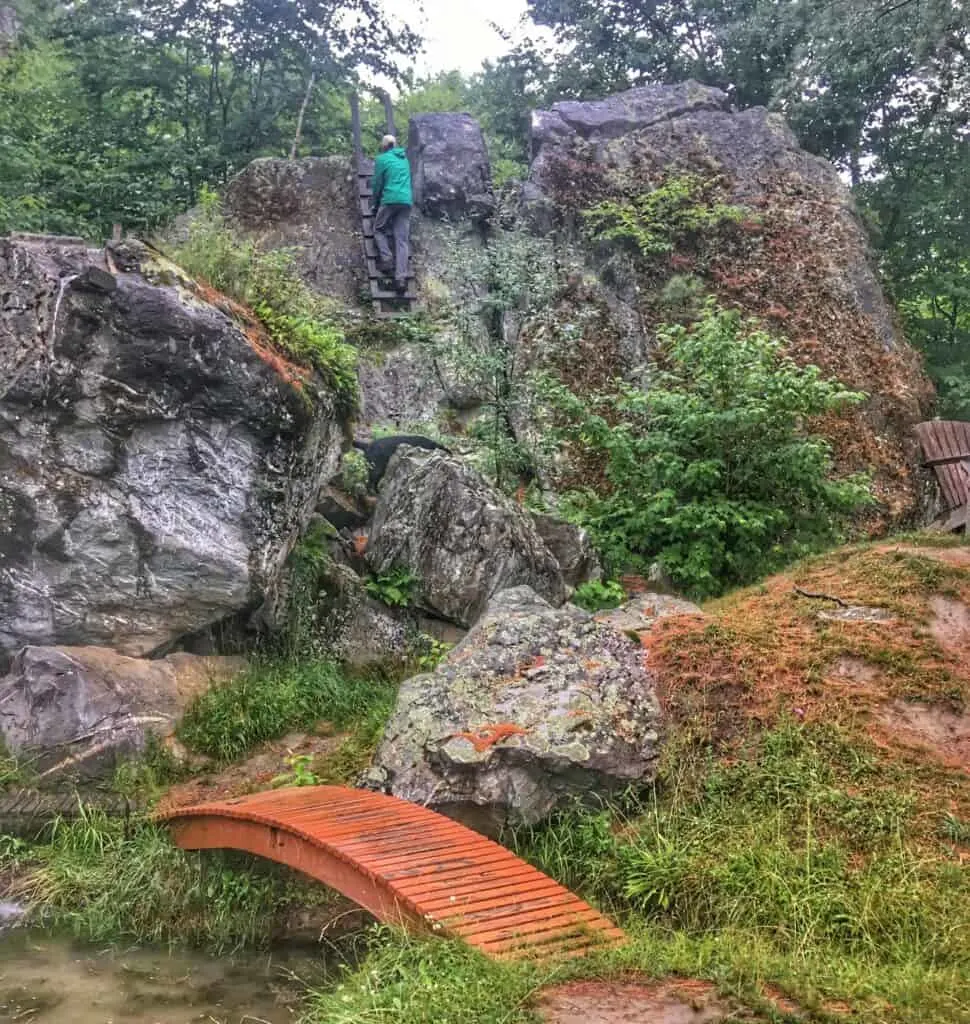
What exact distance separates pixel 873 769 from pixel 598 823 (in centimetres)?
149

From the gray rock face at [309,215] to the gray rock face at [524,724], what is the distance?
30.1 ft

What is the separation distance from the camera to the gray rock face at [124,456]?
6.99 meters

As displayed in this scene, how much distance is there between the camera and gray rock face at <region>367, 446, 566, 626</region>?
28.0ft

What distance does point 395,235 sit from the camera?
44.8ft

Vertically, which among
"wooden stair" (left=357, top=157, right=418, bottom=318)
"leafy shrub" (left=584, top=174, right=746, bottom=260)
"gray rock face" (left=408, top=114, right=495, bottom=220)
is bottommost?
"wooden stair" (left=357, top=157, right=418, bottom=318)

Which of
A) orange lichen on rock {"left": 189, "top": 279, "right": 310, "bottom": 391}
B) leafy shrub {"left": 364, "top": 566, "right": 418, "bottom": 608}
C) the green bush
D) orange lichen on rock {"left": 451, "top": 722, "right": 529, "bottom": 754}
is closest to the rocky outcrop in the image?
the green bush

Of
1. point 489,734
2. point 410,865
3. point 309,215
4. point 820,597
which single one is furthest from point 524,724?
point 309,215

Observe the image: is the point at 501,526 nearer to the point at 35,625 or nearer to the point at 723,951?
the point at 35,625

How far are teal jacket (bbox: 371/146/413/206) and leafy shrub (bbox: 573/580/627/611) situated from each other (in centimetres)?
706

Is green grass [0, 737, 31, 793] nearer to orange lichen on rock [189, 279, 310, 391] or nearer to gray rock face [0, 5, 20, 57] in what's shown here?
orange lichen on rock [189, 279, 310, 391]

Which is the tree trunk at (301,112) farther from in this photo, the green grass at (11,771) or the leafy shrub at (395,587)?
the green grass at (11,771)

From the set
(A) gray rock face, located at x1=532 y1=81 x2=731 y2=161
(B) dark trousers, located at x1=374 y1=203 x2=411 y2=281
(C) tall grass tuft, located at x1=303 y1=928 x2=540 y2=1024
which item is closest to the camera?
(C) tall grass tuft, located at x1=303 y1=928 x2=540 y2=1024

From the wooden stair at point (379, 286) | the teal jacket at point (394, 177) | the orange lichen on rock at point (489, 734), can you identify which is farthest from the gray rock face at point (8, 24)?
the orange lichen on rock at point (489, 734)

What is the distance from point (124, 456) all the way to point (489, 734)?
12.5 ft
